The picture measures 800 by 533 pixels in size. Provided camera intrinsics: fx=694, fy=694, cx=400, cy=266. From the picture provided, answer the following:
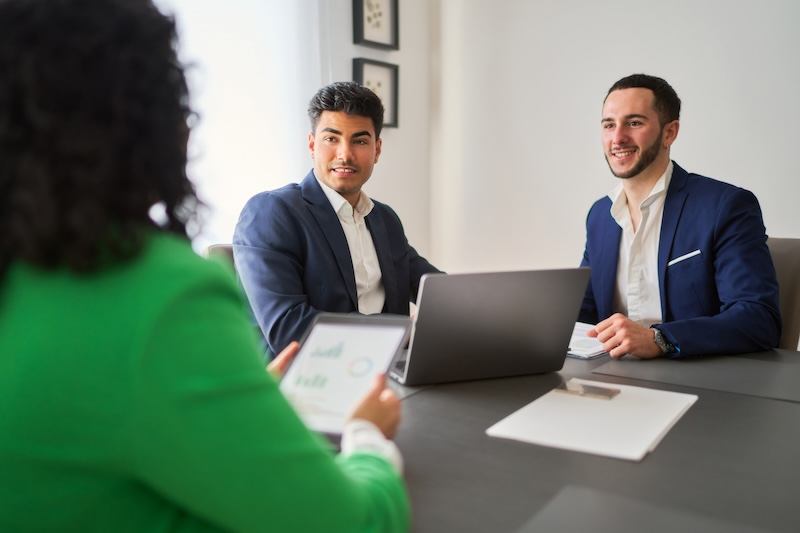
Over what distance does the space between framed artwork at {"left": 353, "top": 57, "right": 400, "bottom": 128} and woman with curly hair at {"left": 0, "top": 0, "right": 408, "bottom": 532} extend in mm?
2865

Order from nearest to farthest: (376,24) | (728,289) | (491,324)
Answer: (491,324)
(728,289)
(376,24)

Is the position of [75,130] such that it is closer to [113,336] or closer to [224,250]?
[113,336]

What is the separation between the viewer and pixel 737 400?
4.16ft

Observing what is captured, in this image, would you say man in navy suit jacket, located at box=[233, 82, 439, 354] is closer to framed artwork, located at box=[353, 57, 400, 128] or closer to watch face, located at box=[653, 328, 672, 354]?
watch face, located at box=[653, 328, 672, 354]

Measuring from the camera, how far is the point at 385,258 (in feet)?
7.18

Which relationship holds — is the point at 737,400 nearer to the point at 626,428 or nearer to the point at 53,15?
the point at 626,428

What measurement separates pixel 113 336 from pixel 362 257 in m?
1.64

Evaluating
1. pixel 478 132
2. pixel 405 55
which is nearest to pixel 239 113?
pixel 405 55

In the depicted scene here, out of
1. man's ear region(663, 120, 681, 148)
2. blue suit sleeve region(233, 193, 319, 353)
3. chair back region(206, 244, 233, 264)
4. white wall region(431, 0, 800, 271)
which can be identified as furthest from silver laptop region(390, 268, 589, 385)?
white wall region(431, 0, 800, 271)

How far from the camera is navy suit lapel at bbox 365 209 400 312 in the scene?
217 cm

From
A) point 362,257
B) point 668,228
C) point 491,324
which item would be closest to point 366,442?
point 491,324

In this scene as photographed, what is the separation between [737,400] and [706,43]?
7.54ft

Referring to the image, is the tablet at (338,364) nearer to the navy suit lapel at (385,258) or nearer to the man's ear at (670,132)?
the navy suit lapel at (385,258)

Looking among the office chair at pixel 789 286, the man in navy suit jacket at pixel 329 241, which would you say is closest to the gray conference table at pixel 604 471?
the man in navy suit jacket at pixel 329 241
